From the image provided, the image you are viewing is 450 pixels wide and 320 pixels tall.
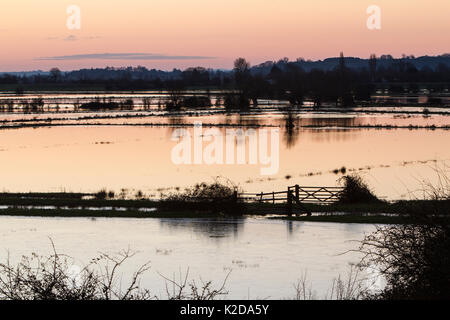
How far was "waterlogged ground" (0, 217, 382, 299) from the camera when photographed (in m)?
23.9

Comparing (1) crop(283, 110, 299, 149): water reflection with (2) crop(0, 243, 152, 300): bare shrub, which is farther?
(1) crop(283, 110, 299, 149): water reflection

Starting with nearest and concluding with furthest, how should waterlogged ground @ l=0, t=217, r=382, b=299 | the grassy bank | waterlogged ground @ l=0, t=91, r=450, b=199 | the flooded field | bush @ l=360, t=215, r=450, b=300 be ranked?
1. bush @ l=360, t=215, r=450, b=300
2. waterlogged ground @ l=0, t=217, r=382, b=299
3. the grassy bank
4. the flooded field
5. waterlogged ground @ l=0, t=91, r=450, b=199

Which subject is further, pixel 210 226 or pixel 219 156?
pixel 219 156

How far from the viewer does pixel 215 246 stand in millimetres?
29859

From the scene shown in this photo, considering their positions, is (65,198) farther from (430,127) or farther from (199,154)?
(430,127)

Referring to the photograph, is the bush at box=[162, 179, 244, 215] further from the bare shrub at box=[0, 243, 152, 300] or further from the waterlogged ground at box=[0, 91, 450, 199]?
the bare shrub at box=[0, 243, 152, 300]

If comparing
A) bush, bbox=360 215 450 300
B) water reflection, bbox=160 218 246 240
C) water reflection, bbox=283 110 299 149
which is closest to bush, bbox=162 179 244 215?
water reflection, bbox=160 218 246 240

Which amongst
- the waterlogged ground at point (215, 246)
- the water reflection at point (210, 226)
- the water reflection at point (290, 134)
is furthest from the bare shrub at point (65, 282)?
the water reflection at point (290, 134)

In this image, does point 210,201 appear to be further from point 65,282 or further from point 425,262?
point 425,262

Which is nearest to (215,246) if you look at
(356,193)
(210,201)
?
(210,201)

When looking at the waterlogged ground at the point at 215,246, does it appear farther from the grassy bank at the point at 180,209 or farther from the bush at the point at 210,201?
the bush at the point at 210,201

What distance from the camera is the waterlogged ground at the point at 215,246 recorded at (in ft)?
78.4

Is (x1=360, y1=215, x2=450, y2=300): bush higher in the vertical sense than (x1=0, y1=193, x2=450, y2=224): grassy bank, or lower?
higher
